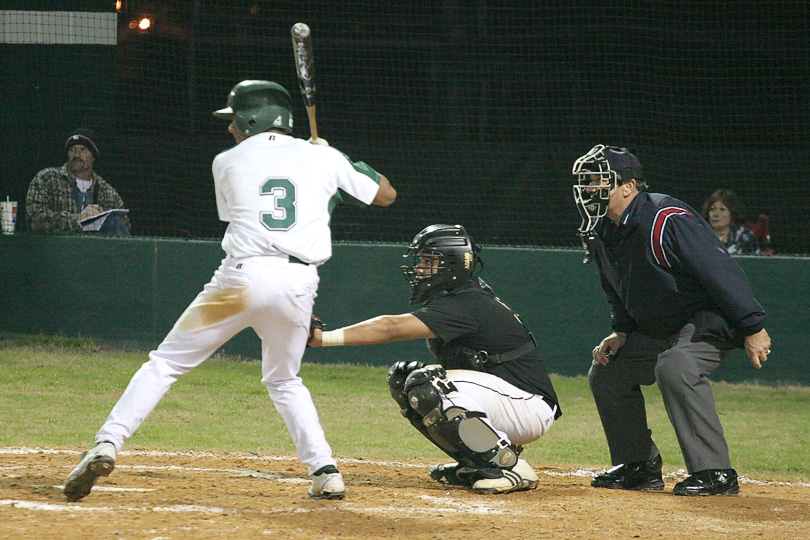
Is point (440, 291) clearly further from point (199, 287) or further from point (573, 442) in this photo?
point (199, 287)

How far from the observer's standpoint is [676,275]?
4.43 meters

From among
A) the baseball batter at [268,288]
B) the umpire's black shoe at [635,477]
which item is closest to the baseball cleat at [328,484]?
the baseball batter at [268,288]

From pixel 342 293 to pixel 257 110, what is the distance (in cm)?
485

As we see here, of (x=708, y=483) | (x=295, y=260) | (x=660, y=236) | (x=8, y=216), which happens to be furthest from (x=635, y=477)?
(x=8, y=216)

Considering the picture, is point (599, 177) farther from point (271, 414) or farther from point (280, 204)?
point (271, 414)

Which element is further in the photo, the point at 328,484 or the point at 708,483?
the point at 708,483

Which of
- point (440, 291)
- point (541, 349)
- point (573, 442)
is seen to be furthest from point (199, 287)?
point (440, 291)

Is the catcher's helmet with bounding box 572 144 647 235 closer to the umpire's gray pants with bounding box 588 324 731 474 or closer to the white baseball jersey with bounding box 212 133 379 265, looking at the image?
the umpire's gray pants with bounding box 588 324 731 474

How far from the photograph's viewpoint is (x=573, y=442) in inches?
247

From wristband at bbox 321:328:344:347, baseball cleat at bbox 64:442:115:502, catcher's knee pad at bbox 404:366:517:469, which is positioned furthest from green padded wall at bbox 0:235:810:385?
baseball cleat at bbox 64:442:115:502

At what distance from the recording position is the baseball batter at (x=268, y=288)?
3756 mm

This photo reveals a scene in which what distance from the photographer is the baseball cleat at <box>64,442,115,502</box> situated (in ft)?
11.8

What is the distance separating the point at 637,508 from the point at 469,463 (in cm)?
71

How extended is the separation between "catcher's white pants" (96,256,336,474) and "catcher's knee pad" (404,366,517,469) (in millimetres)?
469
